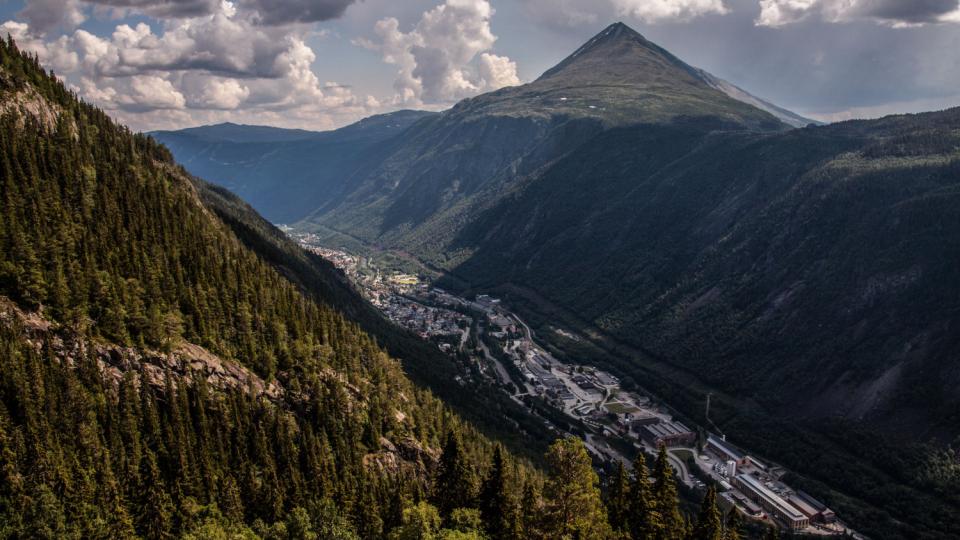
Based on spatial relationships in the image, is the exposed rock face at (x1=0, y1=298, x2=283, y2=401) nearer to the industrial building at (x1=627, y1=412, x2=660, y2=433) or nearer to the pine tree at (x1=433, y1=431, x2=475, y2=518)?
the pine tree at (x1=433, y1=431, x2=475, y2=518)

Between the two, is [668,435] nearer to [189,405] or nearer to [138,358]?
→ [189,405]

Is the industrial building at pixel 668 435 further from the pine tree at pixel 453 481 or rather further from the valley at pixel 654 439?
the pine tree at pixel 453 481

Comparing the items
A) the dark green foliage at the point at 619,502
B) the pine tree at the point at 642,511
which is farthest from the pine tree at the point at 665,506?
the dark green foliage at the point at 619,502

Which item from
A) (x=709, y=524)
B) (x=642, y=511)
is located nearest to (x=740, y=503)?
(x=642, y=511)

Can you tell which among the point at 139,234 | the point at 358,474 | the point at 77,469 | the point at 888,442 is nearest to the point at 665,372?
the point at 888,442

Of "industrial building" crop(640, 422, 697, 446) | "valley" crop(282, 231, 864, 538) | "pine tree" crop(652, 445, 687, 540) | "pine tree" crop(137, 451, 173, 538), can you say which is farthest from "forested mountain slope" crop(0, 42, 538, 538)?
"industrial building" crop(640, 422, 697, 446)

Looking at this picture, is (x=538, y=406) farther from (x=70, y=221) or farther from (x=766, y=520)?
(x=70, y=221)
